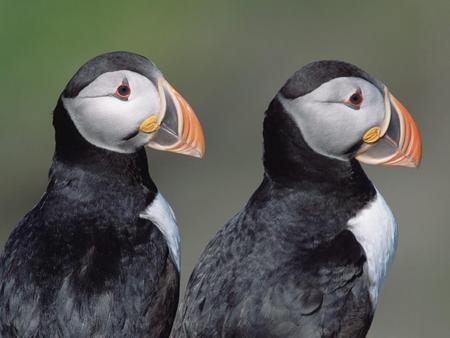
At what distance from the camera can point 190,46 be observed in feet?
52.4

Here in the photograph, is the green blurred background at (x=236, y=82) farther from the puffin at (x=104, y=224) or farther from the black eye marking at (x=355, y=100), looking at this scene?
the black eye marking at (x=355, y=100)

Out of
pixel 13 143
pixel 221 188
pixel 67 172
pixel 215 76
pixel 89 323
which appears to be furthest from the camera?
pixel 215 76

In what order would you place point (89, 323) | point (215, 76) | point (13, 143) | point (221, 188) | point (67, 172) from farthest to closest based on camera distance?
1. point (215, 76)
2. point (13, 143)
3. point (221, 188)
4. point (67, 172)
5. point (89, 323)

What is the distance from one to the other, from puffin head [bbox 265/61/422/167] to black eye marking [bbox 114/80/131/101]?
69cm

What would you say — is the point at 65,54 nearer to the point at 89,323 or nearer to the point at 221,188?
the point at 221,188

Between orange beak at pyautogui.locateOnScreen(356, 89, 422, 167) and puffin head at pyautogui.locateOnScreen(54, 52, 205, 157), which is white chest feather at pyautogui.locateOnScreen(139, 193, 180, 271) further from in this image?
orange beak at pyautogui.locateOnScreen(356, 89, 422, 167)

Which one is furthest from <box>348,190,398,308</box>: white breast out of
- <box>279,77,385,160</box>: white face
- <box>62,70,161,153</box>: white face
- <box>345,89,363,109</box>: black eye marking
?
<box>62,70,161,153</box>: white face

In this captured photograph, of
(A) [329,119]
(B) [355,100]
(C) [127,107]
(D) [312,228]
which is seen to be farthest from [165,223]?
(B) [355,100]

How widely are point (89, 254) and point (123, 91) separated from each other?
0.79 metres

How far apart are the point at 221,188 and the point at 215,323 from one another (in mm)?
5595

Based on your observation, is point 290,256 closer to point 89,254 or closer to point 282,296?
point 282,296

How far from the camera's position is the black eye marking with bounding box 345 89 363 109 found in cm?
796

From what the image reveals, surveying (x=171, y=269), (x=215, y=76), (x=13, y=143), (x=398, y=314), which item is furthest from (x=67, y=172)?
(x=215, y=76)

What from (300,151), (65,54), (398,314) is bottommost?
(398,314)
